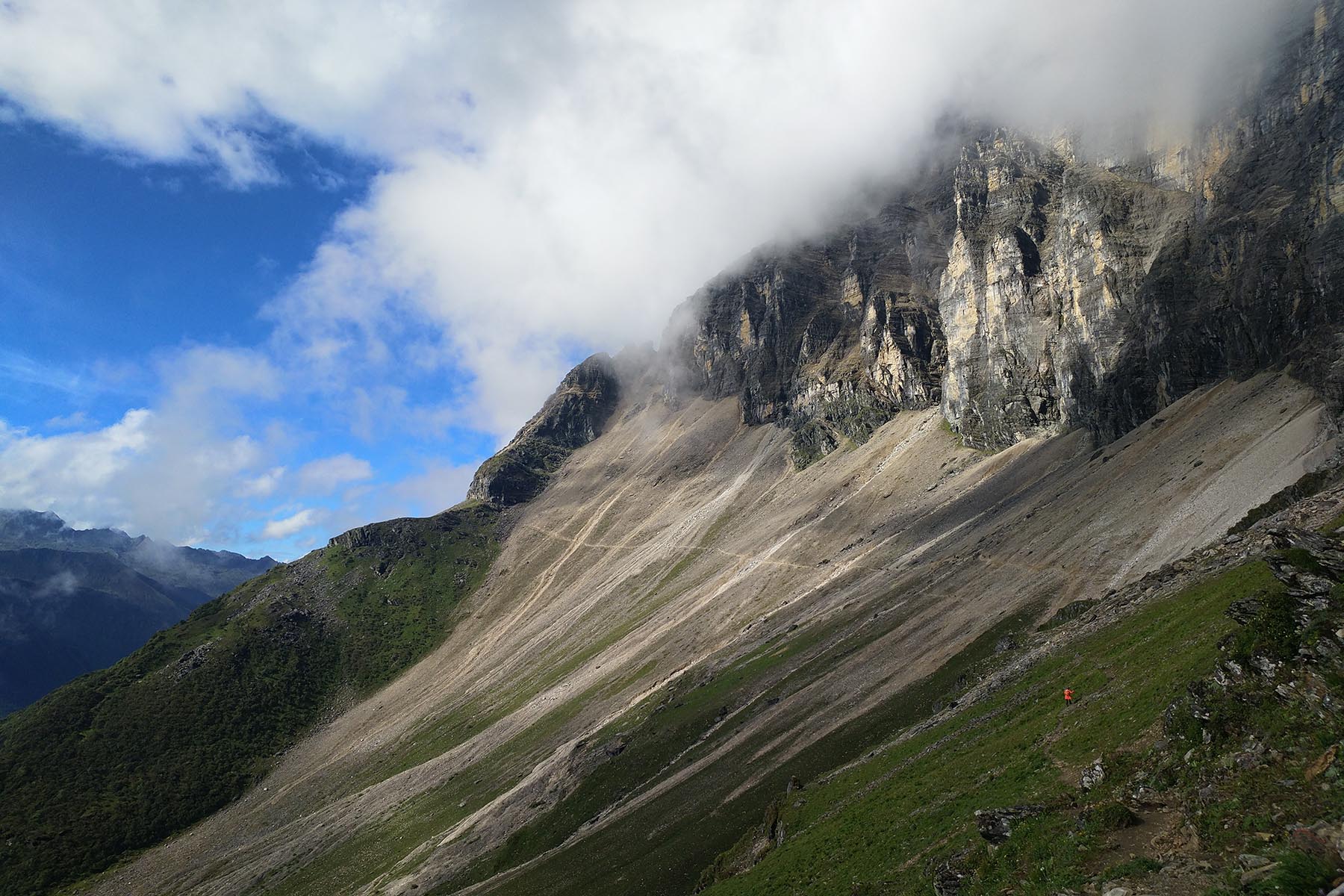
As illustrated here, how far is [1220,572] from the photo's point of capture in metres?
43.0

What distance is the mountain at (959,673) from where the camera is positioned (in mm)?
21250

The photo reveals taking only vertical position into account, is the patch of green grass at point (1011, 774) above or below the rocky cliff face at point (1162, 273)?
below

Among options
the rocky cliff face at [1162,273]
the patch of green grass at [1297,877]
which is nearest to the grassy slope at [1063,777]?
the patch of green grass at [1297,877]

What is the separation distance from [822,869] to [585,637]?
128 meters

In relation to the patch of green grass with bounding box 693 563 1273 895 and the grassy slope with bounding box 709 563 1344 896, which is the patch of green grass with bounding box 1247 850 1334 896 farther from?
the patch of green grass with bounding box 693 563 1273 895

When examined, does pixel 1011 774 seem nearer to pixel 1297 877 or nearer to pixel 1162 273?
pixel 1297 877

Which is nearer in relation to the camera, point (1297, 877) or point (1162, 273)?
point (1297, 877)

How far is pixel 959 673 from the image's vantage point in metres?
63.0

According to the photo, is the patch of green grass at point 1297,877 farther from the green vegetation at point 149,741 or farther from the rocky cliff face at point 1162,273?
the green vegetation at point 149,741

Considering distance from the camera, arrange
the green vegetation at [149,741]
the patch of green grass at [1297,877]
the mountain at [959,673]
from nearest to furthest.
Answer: the patch of green grass at [1297,877] → the mountain at [959,673] → the green vegetation at [149,741]

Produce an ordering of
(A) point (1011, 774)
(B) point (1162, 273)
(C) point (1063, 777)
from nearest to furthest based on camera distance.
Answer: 1. (C) point (1063, 777)
2. (A) point (1011, 774)
3. (B) point (1162, 273)

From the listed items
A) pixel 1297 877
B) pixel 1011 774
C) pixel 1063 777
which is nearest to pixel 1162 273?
pixel 1011 774

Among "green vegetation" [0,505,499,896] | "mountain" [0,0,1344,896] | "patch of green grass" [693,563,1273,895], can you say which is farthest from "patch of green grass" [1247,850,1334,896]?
"green vegetation" [0,505,499,896]

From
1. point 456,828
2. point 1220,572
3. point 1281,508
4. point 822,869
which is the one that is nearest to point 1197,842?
point 822,869
